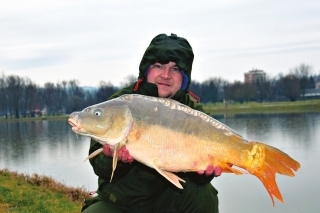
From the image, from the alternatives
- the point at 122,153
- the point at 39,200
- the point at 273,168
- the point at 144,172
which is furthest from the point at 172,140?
the point at 39,200

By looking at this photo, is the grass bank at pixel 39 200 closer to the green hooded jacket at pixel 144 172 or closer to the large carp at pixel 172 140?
the green hooded jacket at pixel 144 172

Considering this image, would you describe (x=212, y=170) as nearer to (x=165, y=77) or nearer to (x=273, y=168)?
(x=273, y=168)

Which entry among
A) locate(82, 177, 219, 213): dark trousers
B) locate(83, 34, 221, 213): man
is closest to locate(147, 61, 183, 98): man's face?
locate(83, 34, 221, 213): man

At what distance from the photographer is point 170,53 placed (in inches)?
141

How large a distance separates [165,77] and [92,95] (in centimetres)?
7821

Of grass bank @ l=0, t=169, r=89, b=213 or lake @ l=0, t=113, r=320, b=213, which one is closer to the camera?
grass bank @ l=0, t=169, r=89, b=213

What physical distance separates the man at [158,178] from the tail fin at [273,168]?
0.82 m

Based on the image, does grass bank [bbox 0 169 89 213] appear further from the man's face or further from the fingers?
the fingers

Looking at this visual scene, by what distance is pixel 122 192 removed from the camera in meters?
3.44

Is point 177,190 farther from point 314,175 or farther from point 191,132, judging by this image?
point 314,175

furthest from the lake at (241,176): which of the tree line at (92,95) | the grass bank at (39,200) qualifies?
the tree line at (92,95)

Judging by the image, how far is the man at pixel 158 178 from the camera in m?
3.44

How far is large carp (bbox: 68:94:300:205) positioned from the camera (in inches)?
101

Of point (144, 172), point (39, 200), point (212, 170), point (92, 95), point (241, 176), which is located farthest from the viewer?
point (92, 95)
